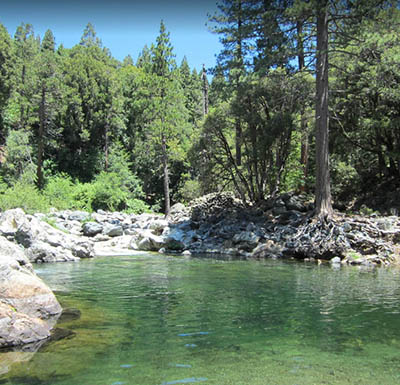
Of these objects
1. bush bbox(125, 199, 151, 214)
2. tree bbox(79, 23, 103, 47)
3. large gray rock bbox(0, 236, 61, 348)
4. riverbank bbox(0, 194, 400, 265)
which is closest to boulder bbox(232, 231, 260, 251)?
riverbank bbox(0, 194, 400, 265)

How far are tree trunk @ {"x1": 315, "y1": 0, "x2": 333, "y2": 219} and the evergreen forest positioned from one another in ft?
0.13

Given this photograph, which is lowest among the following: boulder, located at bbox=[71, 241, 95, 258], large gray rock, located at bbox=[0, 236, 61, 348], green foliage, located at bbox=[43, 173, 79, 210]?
boulder, located at bbox=[71, 241, 95, 258]

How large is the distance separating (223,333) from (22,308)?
261 centimetres

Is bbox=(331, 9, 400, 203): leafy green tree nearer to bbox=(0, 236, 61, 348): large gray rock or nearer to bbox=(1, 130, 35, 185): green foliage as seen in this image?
bbox=(0, 236, 61, 348): large gray rock

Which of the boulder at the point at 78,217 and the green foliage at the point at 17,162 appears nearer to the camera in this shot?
the boulder at the point at 78,217

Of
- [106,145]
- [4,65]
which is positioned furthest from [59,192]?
[4,65]

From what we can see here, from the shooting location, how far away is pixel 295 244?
14.0m

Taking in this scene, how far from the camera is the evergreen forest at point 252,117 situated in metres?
14.6

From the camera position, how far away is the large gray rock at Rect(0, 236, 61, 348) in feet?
14.5

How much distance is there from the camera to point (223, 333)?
16.1 ft

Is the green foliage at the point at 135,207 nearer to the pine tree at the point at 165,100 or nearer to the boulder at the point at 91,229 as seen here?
the pine tree at the point at 165,100

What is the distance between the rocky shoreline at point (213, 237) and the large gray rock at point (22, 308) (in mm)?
15

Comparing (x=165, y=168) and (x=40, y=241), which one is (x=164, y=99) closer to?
(x=165, y=168)

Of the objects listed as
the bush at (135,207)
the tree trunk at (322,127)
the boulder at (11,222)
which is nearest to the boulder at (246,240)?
the tree trunk at (322,127)
